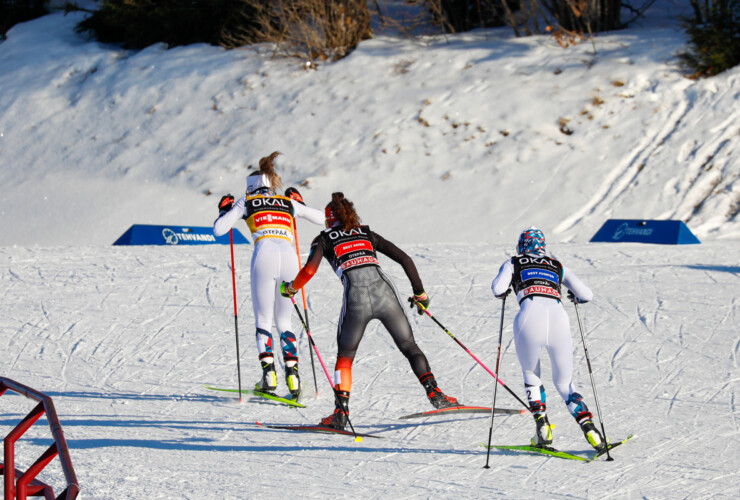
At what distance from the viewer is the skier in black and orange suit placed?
18.6ft

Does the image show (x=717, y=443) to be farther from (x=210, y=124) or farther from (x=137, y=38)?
(x=137, y=38)

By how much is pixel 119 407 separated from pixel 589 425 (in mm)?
3410

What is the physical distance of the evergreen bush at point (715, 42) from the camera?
18094mm

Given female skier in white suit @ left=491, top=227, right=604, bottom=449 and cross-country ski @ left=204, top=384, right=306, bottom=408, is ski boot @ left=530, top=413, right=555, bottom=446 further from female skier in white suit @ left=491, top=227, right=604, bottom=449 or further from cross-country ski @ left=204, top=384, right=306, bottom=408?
cross-country ski @ left=204, top=384, right=306, bottom=408

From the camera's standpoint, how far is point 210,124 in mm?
20750

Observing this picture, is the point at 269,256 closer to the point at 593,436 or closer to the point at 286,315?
the point at 286,315

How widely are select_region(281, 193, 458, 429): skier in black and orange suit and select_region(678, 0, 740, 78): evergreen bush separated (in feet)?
47.7

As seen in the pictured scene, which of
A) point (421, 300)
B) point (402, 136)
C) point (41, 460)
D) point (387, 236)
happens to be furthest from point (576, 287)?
point (402, 136)

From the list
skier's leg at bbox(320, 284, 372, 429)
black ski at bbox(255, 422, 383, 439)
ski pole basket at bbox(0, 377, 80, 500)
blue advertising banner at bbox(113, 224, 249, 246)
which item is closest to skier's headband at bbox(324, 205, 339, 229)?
skier's leg at bbox(320, 284, 372, 429)

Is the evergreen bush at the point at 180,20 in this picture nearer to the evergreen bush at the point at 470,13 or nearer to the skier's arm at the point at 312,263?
the evergreen bush at the point at 470,13

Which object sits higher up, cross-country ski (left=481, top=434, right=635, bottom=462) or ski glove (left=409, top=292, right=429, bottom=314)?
ski glove (left=409, top=292, right=429, bottom=314)

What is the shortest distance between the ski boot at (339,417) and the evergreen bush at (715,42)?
1501 centimetres

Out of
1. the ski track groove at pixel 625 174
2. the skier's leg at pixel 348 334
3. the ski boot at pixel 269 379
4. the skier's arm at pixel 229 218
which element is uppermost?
the skier's arm at pixel 229 218

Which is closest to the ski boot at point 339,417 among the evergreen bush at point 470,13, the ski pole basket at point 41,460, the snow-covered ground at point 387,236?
the snow-covered ground at point 387,236
